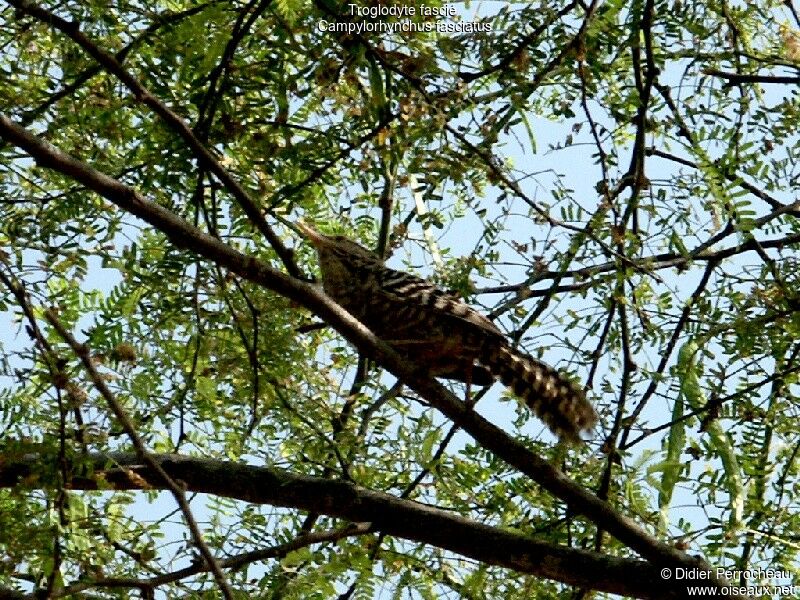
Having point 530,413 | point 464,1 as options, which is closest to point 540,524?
point 530,413

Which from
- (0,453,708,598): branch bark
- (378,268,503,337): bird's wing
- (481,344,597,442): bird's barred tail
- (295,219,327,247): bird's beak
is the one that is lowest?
(0,453,708,598): branch bark

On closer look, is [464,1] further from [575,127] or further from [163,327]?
[163,327]

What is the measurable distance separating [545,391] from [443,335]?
505 millimetres

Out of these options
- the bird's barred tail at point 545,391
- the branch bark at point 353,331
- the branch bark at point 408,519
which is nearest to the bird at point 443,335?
the bird's barred tail at point 545,391

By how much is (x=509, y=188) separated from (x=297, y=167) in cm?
88

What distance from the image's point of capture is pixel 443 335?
535 cm

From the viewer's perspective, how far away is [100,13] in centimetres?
470

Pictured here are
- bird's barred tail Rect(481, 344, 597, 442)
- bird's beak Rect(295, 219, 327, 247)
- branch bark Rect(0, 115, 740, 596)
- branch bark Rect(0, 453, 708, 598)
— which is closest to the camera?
branch bark Rect(0, 115, 740, 596)

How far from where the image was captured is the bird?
16.6 feet

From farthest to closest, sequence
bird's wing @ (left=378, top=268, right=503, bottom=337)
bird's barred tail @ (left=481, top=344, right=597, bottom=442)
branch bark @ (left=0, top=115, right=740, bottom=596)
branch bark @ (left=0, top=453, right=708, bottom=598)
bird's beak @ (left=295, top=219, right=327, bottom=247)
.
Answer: bird's beak @ (left=295, top=219, right=327, bottom=247)
bird's wing @ (left=378, top=268, right=503, bottom=337)
bird's barred tail @ (left=481, top=344, right=597, bottom=442)
branch bark @ (left=0, top=453, right=708, bottom=598)
branch bark @ (left=0, top=115, right=740, bottom=596)

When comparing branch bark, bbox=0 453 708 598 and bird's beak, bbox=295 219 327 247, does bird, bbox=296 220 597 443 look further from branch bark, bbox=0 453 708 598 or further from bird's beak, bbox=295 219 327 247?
branch bark, bbox=0 453 708 598

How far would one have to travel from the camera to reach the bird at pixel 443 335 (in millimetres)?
5047

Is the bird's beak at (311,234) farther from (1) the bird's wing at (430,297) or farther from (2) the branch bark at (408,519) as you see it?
(2) the branch bark at (408,519)

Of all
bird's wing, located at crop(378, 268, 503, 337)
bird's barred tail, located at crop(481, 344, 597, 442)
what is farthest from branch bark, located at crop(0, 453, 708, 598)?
bird's wing, located at crop(378, 268, 503, 337)
